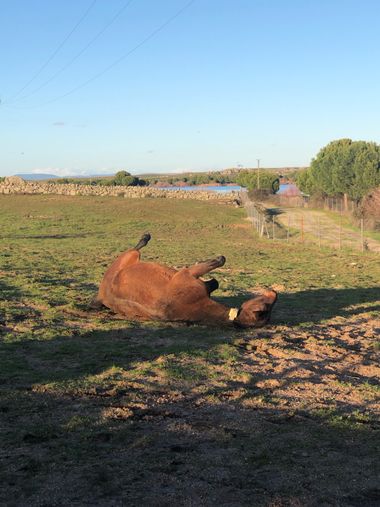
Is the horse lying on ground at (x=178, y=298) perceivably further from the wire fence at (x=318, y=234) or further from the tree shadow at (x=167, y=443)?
the wire fence at (x=318, y=234)

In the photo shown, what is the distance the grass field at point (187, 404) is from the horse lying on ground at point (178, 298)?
257 mm

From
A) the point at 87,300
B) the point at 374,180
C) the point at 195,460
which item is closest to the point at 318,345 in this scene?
Result: the point at 195,460

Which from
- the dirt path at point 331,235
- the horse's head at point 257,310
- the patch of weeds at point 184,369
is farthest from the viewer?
the dirt path at point 331,235

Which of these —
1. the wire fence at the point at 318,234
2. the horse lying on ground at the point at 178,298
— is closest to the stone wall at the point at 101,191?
the wire fence at the point at 318,234

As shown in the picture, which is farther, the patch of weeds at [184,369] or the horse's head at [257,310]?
the horse's head at [257,310]

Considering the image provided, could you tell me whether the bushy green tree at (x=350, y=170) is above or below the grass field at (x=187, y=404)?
above

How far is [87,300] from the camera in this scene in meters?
10.9

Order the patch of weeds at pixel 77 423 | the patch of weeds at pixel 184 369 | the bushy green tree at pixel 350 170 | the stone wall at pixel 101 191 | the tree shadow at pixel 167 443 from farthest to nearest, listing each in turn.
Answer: the stone wall at pixel 101 191 → the bushy green tree at pixel 350 170 → the patch of weeds at pixel 184 369 → the patch of weeds at pixel 77 423 → the tree shadow at pixel 167 443

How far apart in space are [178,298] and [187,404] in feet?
9.95

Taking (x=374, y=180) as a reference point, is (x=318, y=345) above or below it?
below

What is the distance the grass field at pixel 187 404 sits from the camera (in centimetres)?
394

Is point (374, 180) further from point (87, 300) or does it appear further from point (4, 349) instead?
point (4, 349)

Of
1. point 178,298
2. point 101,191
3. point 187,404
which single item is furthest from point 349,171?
point 187,404

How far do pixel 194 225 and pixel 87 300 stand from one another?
88.9 feet
